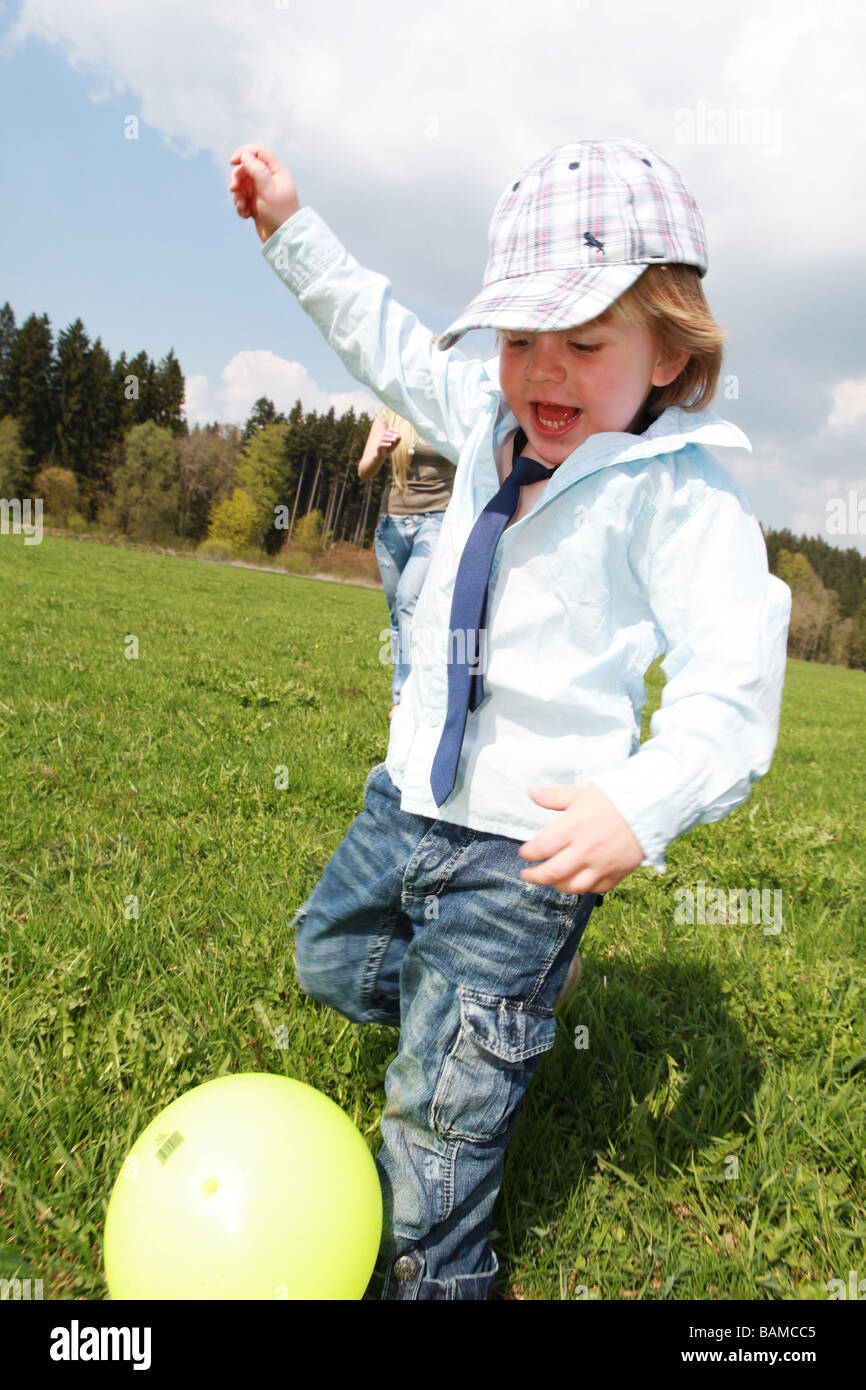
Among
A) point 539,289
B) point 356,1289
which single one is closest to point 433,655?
point 539,289

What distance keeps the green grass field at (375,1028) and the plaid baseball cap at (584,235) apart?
6.44 ft

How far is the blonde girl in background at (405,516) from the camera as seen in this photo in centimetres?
523

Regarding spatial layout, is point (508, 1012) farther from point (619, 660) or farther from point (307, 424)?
point (307, 424)

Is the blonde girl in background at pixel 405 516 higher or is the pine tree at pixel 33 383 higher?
the pine tree at pixel 33 383

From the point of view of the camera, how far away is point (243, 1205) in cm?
154

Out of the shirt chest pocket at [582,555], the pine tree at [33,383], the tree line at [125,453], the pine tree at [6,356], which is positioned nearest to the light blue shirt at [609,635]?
the shirt chest pocket at [582,555]

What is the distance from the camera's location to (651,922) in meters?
3.45

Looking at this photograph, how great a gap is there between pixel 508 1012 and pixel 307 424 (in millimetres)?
84556

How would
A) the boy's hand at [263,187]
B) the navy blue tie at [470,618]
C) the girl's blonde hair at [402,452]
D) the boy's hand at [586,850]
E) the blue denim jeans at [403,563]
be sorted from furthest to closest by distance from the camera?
the girl's blonde hair at [402,452]
the blue denim jeans at [403,563]
the boy's hand at [263,187]
the navy blue tie at [470,618]
the boy's hand at [586,850]

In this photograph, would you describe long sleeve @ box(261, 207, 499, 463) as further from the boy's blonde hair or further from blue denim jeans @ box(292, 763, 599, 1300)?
blue denim jeans @ box(292, 763, 599, 1300)

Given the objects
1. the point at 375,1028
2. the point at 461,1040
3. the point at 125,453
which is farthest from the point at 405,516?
the point at 125,453

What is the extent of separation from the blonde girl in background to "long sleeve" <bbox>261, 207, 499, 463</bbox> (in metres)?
2.82

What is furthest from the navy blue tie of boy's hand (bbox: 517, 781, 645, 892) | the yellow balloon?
the yellow balloon

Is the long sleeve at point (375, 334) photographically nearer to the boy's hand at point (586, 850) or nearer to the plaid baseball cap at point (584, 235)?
the plaid baseball cap at point (584, 235)
